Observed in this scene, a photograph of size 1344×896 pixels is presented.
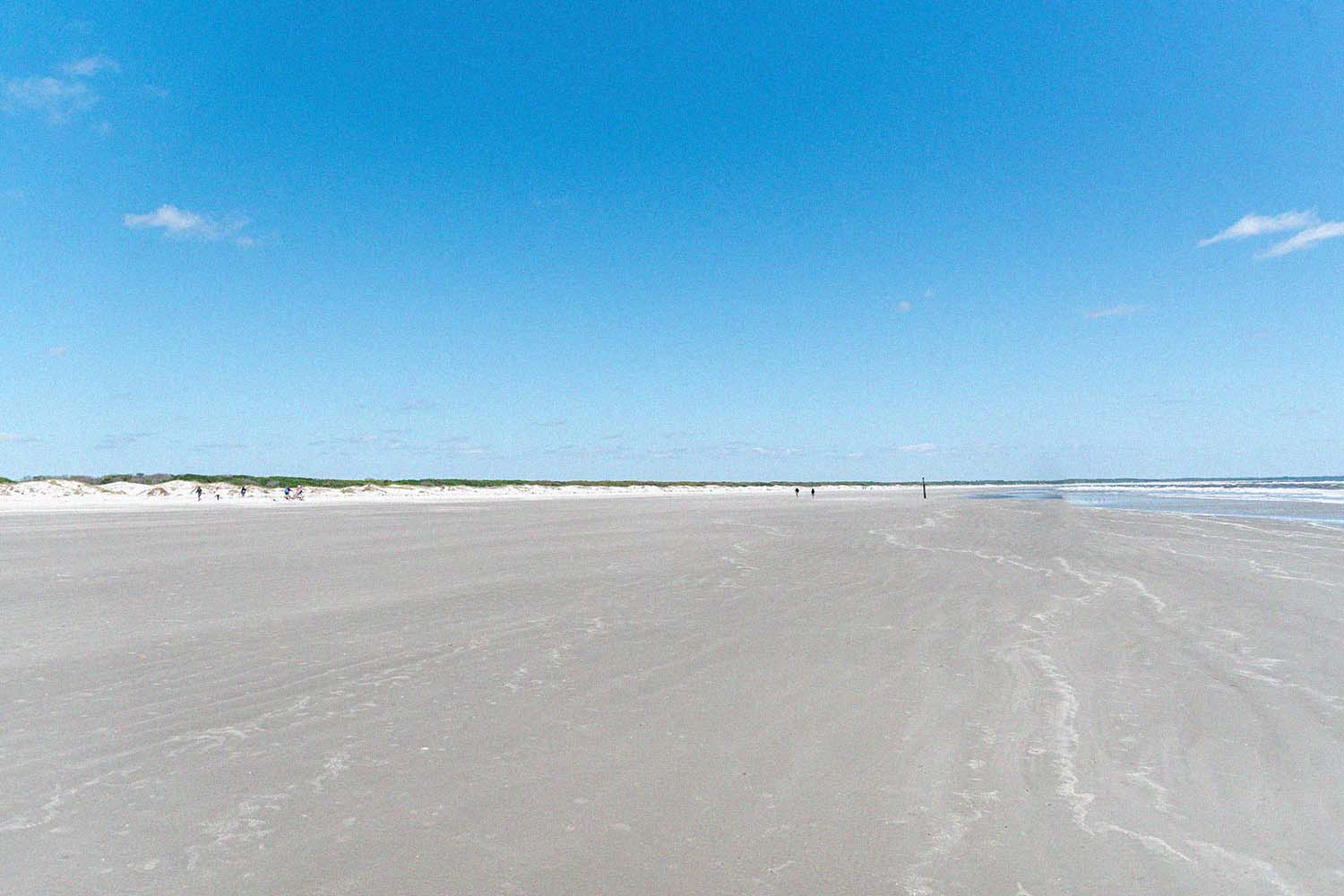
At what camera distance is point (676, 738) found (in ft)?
18.0

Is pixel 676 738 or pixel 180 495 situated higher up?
pixel 180 495

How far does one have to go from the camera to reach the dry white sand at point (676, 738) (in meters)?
3.75

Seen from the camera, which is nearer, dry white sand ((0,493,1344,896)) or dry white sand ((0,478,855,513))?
dry white sand ((0,493,1344,896))

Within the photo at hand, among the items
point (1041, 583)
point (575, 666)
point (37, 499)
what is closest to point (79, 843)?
point (575, 666)

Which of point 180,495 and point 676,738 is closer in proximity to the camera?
point 676,738

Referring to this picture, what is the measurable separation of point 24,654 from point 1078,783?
10.4 meters

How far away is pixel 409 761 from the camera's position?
5.03 m

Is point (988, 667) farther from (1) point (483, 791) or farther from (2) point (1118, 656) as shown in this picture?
(1) point (483, 791)

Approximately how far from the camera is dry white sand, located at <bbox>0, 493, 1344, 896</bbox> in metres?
3.75

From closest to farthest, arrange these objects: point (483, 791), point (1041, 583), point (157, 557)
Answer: point (483, 791), point (1041, 583), point (157, 557)

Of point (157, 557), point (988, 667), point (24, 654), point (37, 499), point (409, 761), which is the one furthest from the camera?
point (37, 499)

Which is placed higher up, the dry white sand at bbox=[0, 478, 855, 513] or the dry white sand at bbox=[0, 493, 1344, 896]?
the dry white sand at bbox=[0, 478, 855, 513]

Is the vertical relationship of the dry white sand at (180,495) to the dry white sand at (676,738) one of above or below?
above

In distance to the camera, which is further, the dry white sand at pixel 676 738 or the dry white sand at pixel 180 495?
the dry white sand at pixel 180 495
